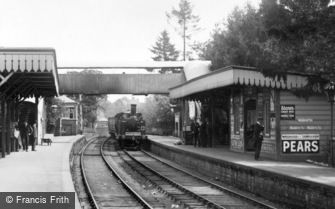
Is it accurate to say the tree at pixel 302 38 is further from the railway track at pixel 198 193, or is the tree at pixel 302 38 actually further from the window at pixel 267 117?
the railway track at pixel 198 193

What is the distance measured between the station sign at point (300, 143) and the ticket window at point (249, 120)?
3.60 m

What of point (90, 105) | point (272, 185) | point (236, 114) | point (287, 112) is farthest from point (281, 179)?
point (90, 105)

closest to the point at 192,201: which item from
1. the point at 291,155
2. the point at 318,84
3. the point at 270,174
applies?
the point at 270,174

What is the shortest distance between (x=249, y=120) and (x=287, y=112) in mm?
3970

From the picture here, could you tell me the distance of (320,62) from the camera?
53.7 ft

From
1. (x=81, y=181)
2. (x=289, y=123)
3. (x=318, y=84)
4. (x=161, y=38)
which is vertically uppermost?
(x=161, y=38)

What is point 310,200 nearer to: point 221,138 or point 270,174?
point 270,174

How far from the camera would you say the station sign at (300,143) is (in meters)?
17.4

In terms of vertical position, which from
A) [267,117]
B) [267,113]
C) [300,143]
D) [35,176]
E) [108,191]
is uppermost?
[267,113]

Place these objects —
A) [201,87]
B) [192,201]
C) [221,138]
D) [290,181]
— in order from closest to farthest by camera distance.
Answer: [290,181]
[192,201]
[201,87]
[221,138]

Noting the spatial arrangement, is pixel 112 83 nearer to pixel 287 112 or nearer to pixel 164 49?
pixel 287 112

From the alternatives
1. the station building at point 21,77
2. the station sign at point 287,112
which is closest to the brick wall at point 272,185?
the station sign at point 287,112

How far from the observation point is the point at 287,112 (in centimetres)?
1750

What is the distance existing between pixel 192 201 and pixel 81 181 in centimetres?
627
